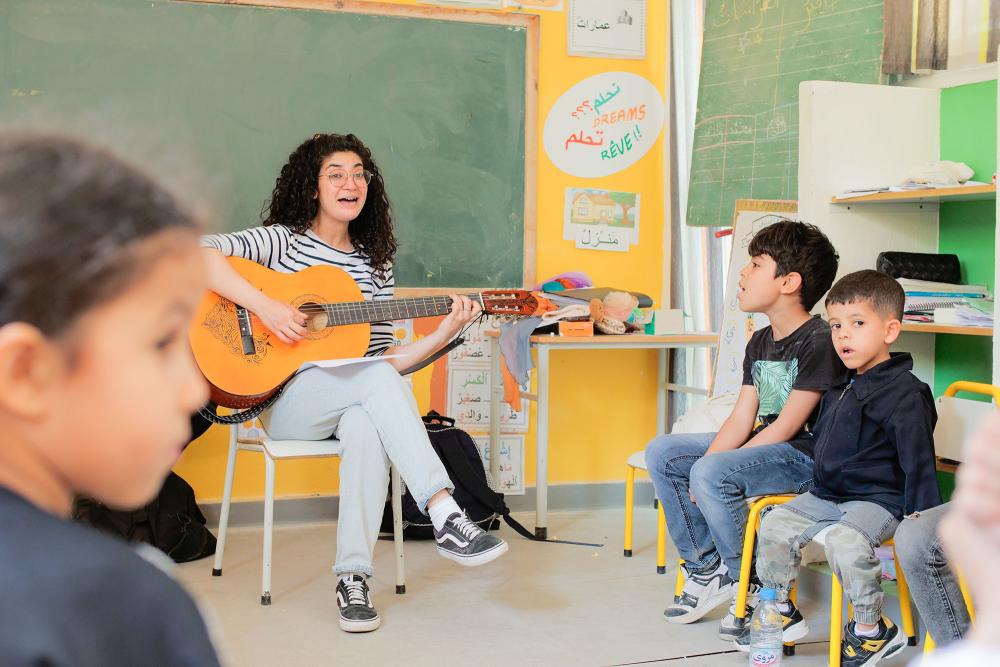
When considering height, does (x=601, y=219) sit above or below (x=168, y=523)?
above

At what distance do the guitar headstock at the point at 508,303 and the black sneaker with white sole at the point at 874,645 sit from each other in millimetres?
1257

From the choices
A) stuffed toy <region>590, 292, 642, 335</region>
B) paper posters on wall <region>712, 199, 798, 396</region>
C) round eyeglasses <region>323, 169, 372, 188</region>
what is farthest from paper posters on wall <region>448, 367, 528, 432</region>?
round eyeglasses <region>323, 169, 372, 188</region>

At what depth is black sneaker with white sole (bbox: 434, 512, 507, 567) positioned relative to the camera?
8.36ft

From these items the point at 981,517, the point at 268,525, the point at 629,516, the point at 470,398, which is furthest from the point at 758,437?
the point at 981,517

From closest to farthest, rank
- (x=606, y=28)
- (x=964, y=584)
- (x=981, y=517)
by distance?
(x=981, y=517) < (x=964, y=584) < (x=606, y=28)

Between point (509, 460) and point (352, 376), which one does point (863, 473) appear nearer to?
point (352, 376)

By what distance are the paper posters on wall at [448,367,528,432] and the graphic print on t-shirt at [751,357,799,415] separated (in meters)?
1.36

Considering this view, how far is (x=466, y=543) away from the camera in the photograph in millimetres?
2549

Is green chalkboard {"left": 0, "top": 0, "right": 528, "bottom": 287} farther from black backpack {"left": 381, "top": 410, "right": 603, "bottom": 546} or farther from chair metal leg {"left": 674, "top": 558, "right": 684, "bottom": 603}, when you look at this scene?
chair metal leg {"left": 674, "top": 558, "right": 684, "bottom": 603}

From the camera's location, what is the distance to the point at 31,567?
1.54ft

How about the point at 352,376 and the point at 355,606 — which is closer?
the point at 355,606

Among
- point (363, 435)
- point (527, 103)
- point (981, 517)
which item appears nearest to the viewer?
point (981, 517)

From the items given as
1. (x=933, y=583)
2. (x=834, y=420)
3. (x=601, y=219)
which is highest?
(x=601, y=219)

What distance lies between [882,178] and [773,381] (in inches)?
26.9
